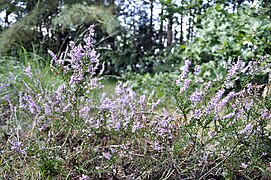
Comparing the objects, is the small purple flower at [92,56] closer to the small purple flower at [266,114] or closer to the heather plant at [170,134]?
the heather plant at [170,134]

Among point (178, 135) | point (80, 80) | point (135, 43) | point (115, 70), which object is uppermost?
point (80, 80)

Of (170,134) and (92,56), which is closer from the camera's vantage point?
(92,56)

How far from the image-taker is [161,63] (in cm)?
543

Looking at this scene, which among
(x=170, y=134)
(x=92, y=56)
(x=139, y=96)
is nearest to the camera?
(x=92, y=56)

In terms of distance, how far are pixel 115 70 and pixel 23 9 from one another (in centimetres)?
208

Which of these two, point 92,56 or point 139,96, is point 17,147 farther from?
point 139,96

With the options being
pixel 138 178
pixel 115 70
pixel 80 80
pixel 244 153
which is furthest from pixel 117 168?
pixel 115 70

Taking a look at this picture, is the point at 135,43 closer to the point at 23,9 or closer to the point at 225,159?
the point at 23,9

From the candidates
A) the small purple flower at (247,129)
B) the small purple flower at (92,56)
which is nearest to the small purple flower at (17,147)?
the small purple flower at (92,56)

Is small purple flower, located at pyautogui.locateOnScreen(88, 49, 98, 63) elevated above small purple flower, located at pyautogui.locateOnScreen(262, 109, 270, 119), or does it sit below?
above

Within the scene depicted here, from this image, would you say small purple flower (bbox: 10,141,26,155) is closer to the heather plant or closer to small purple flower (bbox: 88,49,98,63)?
the heather plant

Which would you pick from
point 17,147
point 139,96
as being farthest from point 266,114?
point 139,96

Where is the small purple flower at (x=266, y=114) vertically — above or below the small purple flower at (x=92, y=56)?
below

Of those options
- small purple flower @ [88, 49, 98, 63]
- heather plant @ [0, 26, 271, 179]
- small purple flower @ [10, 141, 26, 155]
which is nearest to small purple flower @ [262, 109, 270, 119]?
heather plant @ [0, 26, 271, 179]
